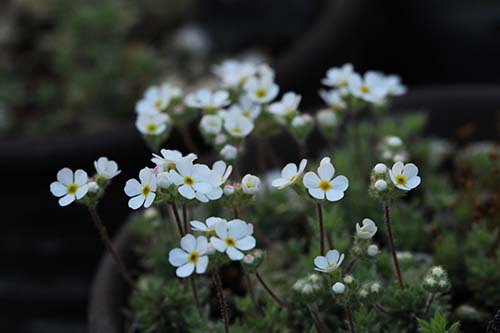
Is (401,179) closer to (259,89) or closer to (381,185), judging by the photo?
(381,185)

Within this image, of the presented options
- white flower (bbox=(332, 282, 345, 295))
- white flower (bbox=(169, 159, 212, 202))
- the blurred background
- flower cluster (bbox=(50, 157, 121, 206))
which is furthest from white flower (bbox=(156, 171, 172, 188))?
the blurred background

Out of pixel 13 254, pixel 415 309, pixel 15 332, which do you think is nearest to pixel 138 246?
pixel 415 309

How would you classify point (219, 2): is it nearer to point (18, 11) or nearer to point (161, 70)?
point (161, 70)

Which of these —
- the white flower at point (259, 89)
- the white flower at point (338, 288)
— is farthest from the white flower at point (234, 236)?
the white flower at point (259, 89)

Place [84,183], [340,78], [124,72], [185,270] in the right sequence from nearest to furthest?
1. [185,270]
2. [84,183]
3. [340,78]
4. [124,72]

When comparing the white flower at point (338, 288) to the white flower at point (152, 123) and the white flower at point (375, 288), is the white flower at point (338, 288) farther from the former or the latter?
the white flower at point (152, 123)

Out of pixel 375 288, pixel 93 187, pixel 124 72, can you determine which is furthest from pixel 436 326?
pixel 124 72
